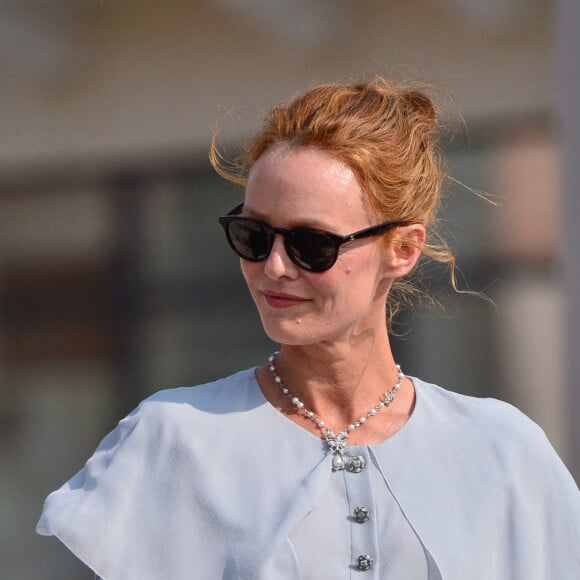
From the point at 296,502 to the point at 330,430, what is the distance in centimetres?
17

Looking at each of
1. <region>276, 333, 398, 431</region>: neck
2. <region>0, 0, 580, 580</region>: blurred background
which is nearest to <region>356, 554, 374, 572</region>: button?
<region>276, 333, 398, 431</region>: neck

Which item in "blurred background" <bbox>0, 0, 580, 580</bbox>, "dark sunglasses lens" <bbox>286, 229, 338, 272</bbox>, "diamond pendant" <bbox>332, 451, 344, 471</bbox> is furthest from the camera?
"blurred background" <bbox>0, 0, 580, 580</bbox>

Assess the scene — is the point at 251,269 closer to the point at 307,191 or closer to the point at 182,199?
the point at 307,191

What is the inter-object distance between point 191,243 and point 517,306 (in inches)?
58.3

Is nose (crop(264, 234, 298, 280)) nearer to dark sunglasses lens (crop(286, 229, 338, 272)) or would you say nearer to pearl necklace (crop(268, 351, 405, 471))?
dark sunglasses lens (crop(286, 229, 338, 272))

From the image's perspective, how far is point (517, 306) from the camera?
454 cm

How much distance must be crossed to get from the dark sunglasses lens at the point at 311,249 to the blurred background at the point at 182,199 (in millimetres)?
2682

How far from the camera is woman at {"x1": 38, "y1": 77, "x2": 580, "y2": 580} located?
1836 millimetres

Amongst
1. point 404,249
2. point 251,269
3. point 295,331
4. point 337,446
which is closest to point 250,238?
point 251,269

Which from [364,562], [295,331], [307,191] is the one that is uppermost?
[307,191]

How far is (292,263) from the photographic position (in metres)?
1.82

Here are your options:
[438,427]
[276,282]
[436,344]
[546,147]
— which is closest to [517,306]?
[436,344]

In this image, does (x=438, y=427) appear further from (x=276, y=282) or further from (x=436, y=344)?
(x=436, y=344)

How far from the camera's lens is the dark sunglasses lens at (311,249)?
5.91 ft
